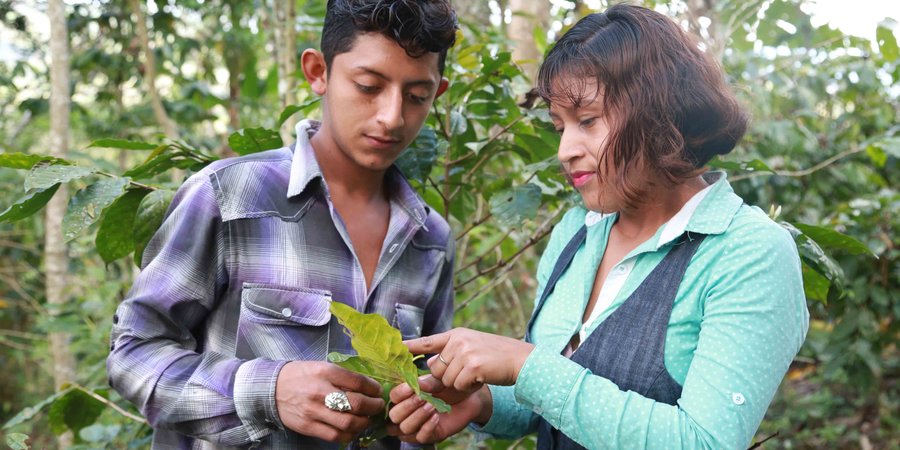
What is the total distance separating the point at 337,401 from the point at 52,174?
2.55 feet

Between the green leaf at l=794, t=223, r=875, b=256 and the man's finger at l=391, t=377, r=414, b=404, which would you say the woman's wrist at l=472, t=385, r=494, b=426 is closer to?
the man's finger at l=391, t=377, r=414, b=404

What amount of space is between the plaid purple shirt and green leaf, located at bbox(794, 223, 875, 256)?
930 mm

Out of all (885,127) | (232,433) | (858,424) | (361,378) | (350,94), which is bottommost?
(858,424)

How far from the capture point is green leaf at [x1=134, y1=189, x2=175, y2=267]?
66.9 inches

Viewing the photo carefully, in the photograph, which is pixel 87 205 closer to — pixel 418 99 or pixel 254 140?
pixel 254 140

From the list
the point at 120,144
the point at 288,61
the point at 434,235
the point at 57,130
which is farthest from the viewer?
the point at 57,130

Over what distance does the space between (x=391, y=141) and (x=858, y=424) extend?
484cm

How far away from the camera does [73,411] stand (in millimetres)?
2197

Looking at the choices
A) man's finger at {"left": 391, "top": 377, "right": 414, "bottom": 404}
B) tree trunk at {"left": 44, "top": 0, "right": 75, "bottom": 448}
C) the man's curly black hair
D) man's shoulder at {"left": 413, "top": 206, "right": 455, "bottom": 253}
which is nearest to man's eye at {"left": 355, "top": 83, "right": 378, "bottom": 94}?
the man's curly black hair

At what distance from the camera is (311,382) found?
145 centimetres

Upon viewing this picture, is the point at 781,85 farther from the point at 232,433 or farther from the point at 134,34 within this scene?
the point at 232,433

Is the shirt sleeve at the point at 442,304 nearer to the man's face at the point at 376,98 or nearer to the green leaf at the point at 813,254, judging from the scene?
the man's face at the point at 376,98

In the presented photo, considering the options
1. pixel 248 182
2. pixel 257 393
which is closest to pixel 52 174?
pixel 248 182

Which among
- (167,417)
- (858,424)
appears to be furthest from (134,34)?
(858,424)
